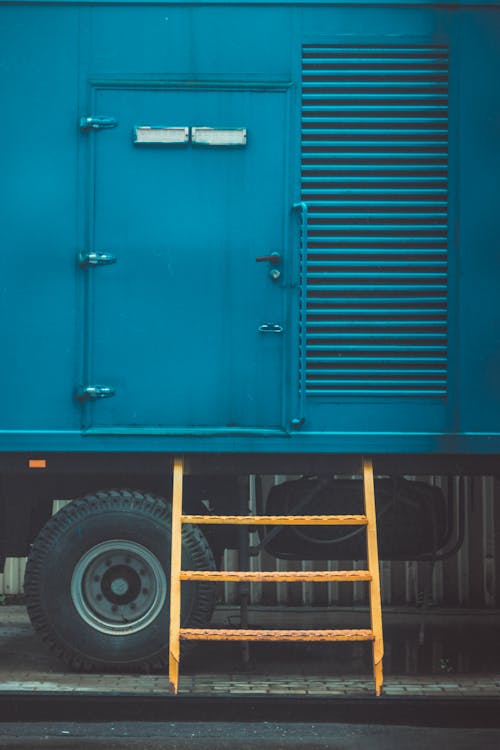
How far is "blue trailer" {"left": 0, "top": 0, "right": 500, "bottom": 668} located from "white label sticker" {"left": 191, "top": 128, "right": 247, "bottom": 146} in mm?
12

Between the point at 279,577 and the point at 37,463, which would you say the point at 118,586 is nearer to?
the point at 37,463

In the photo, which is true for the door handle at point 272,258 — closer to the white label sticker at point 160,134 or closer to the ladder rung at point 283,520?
the white label sticker at point 160,134

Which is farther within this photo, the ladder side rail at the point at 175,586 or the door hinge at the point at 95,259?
the door hinge at the point at 95,259

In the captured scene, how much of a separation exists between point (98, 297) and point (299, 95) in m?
1.58

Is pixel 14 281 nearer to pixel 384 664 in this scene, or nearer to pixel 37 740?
pixel 37 740

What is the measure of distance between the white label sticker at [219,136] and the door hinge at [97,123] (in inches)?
17.7

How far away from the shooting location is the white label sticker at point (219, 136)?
23.4ft

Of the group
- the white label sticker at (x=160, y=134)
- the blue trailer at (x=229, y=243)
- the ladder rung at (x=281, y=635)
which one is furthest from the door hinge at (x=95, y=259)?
the ladder rung at (x=281, y=635)

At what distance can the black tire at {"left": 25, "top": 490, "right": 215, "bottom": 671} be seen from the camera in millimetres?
7125

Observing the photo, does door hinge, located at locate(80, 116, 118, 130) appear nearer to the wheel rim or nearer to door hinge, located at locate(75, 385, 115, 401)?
door hinge, located at locate(75, 385, 115, 401)

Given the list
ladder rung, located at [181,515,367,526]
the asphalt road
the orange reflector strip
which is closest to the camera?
the asphalt road

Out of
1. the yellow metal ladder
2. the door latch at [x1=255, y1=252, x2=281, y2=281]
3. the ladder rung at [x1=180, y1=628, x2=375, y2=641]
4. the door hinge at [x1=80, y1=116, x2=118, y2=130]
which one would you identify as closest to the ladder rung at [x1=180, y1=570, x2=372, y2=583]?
the yellow metal ladder

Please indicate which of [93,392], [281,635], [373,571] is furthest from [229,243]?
[281,635]

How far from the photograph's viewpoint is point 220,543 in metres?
7.60
